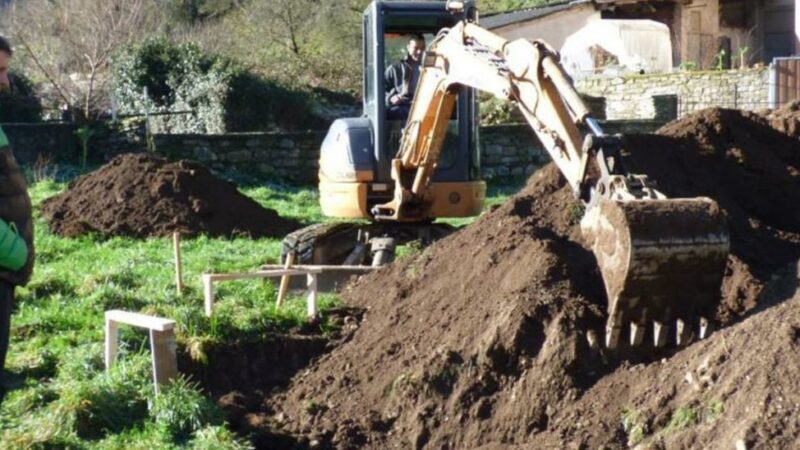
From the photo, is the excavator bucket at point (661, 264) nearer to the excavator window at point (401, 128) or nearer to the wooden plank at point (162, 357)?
the wooden plank at point (162, 357)

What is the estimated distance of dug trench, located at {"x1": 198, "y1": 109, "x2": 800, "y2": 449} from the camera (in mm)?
6777

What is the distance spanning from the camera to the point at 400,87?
44.9 feet

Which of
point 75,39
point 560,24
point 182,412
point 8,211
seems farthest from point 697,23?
point 8,211

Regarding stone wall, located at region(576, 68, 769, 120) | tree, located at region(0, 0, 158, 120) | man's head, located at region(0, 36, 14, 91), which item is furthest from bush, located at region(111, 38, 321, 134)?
man's head, located at region(0, 36, 14, 91)

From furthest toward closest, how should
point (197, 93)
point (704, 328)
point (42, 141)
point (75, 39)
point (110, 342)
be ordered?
point (75, 39) < point (197, 93) < point (42, 141) < point (110, 342) < point (704, 328)

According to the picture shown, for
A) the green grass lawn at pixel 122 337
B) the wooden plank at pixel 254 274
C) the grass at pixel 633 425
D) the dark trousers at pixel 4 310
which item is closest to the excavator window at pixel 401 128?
the green grass lawn at pixel 122 337

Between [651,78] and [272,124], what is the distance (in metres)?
9.57

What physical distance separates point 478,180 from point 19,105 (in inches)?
629

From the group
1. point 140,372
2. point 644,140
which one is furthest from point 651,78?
point 140,372

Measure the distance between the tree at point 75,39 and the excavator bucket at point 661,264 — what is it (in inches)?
854

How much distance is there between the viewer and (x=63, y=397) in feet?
27.1

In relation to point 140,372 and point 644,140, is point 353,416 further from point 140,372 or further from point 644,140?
point 644,140

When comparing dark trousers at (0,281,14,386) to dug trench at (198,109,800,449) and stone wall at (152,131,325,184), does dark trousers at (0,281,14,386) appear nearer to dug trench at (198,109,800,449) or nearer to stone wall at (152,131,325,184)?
dug trench at (198,109,800,449)

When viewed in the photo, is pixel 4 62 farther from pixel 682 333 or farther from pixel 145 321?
pixel 682 333
